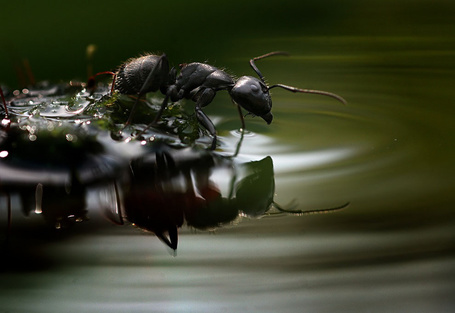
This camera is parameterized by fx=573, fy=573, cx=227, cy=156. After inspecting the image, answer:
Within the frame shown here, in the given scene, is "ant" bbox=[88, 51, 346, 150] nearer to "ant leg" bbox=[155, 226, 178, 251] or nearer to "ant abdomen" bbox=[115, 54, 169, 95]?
"ant abdomen" bbox=[115, 54, 169, 95]

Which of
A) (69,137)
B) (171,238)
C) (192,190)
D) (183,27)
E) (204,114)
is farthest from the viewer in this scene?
(183,27)

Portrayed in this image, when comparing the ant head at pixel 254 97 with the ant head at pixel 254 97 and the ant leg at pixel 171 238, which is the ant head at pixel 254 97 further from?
the ant leg at pixel 171 238

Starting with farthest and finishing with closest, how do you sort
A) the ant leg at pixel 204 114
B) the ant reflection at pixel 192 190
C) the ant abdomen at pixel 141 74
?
the ant abdomen at pixel 141 74 → the ant leg at pixel 204 114 → the ant reflection at pixel 192 190

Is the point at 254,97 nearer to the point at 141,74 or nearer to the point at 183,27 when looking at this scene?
the point at 141,74

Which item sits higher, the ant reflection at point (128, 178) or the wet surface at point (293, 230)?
the wet surface at point (293, 230)

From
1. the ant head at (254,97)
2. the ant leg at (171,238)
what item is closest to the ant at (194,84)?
the ant head at (254,97)

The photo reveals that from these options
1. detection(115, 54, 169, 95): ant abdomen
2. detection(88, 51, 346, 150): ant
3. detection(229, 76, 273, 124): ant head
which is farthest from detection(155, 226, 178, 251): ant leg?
detection(115, 54, 169, 95): ant abdomen

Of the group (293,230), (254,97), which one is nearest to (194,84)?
(254,97)

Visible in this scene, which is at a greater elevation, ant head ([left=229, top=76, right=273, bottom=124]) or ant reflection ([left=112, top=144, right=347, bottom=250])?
ant head ([left=229, top=76, right=273, bottom=124])
